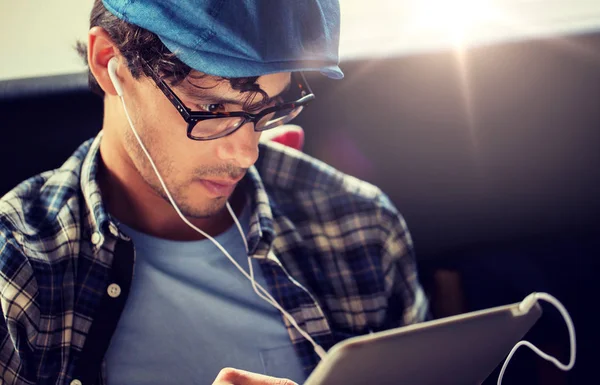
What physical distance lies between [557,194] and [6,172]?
4.19 feet

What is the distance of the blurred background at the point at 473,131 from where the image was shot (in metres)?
1.32

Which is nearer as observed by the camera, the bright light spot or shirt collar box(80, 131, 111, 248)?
shirt collar box(80, 131, 111, 248)

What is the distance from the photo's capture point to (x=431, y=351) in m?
0.60

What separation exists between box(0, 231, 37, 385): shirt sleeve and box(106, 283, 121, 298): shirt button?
12 centimetres

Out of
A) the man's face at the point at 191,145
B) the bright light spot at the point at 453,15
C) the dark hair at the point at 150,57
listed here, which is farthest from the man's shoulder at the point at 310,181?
the bright light spot at the point at 453,15

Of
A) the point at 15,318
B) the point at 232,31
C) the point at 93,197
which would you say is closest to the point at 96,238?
the point at 93,197

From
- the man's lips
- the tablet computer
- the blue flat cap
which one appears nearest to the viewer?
the tablet computer

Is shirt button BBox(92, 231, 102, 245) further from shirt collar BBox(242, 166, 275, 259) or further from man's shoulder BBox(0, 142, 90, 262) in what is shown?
shirt collar BBox(242, 166, 275, 259)

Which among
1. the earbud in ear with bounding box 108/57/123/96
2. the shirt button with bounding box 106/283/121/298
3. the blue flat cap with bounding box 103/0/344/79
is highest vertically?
the blue flat cap with bounding box 103/0/344/79

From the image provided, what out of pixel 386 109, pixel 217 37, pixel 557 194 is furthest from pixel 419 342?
pixel 557 194

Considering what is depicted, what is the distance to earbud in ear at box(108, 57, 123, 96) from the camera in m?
0.95

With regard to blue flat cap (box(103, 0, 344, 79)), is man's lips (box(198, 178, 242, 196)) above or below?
below

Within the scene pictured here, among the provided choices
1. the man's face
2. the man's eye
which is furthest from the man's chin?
the man's eye

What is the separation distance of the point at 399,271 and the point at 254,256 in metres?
0.33
